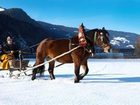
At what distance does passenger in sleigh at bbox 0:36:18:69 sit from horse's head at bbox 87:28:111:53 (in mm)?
3160

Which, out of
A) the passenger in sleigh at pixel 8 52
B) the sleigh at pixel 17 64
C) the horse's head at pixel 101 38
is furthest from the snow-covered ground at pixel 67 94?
the passenger in sleigh at pixel 8 52

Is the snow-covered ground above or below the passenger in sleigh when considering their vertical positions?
below

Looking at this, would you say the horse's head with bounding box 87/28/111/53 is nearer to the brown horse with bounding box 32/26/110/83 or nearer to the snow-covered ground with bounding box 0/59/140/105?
the brown horse with bounding box 32/26/110/83

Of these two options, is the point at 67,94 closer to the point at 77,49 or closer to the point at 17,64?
the point at 77,49

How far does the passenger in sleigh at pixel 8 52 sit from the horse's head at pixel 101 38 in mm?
3160

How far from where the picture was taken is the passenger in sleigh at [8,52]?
14266mm

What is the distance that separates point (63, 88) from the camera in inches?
434

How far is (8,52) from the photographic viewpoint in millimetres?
14453

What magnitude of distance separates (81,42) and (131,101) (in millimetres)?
4544

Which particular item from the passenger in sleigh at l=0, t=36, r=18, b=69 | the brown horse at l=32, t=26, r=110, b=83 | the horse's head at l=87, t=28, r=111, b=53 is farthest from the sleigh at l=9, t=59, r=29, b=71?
the horse's head at l=87, t=28, r=111, b=53

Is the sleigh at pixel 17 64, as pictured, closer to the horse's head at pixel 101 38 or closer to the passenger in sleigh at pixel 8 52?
the passenger in sleigh at pixel 8 52

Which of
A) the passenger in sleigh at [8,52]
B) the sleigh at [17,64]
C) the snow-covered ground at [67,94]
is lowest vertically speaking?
the snow-covered ground at [67,94]

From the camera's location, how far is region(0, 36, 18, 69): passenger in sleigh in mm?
14266

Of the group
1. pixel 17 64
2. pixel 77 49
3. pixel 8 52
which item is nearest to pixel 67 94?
pixel 77 49
